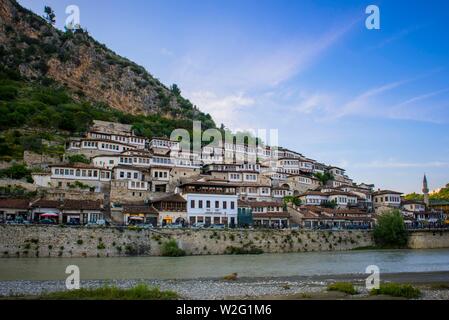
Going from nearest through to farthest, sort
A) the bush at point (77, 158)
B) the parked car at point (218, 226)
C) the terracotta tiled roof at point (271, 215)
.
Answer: the parked car at point (218, 226) < the terracotta tiled roof at point (271, 215) < the bush at point (77, 158)

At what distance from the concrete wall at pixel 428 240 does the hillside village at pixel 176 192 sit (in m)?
5.39

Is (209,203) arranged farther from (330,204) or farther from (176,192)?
(330,204)

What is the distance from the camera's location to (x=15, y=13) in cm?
12794

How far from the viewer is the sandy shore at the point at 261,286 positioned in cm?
2020

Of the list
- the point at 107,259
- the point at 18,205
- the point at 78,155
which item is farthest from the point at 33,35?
the point at 107,259

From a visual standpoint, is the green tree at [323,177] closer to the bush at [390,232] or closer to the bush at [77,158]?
the bush at [390,232]

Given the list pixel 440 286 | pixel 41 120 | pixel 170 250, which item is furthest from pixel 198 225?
pixel 41 120

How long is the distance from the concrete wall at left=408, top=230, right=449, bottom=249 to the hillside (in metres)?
73.1

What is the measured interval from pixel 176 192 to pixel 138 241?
15907mm

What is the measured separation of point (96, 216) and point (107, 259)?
9048mm

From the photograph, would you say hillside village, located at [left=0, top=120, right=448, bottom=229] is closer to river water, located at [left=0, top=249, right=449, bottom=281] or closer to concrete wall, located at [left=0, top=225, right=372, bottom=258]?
concrete wall, located at [left=0, top=225, right=372, bottom=258]

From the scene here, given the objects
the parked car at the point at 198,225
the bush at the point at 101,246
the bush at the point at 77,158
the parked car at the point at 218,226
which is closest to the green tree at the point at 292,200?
the parked car at the point at 218,226

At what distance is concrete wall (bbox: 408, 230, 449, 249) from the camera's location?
189 ft
